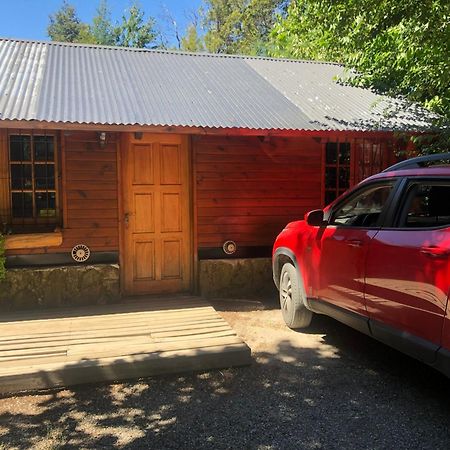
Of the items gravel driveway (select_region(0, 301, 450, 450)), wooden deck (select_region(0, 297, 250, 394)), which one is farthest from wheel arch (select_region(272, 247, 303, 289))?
gravel driveway (select_region(0, 301, 450, 450))

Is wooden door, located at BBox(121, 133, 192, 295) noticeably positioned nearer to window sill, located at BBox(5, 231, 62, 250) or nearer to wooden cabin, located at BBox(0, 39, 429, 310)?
wooden cabin, located at BBox(0, 39, 429, 310)

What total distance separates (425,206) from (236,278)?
12.3 feet

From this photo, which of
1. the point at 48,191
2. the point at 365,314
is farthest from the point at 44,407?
the point at 48,191

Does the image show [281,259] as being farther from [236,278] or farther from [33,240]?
[33,240]

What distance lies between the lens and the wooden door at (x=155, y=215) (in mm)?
7027

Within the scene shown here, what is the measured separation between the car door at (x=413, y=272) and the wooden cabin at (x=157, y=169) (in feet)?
9.70

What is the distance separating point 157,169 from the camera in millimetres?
7141

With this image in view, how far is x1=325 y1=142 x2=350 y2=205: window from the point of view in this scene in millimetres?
7938

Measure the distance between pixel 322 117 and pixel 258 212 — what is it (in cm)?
173

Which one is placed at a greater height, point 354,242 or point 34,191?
point 34,191

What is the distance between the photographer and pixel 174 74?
832cm

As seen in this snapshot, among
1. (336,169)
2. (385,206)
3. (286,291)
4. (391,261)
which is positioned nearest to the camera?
(391,261)

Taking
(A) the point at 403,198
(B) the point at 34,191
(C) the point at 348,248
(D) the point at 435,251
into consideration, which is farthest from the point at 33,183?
(D) the point at 435,251

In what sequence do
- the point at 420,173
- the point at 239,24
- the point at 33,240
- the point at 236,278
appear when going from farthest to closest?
the point at 239,24 → the point at 236,278 → the point at 33,240 → the point at 420,173
